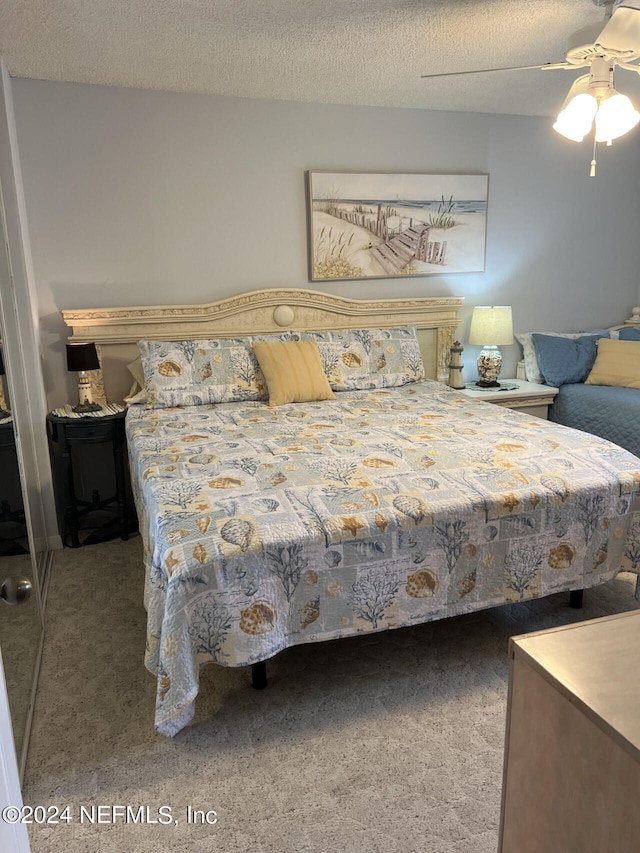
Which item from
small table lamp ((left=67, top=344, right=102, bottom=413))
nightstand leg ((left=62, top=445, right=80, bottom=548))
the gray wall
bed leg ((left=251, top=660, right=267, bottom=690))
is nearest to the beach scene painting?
the gray wall

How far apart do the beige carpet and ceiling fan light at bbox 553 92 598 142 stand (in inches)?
76.0

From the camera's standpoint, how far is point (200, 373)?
11.1 feet

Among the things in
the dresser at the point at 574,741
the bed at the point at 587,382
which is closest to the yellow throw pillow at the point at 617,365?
the bed at the point at 587,382

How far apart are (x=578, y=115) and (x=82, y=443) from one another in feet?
8.93

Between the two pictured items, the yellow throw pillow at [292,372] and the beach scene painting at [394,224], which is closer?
the yellow throw pillow at [292,372]

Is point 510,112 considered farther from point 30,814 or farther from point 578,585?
point 30,814

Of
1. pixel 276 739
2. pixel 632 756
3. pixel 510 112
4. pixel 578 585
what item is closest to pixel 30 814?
pixel 276 739

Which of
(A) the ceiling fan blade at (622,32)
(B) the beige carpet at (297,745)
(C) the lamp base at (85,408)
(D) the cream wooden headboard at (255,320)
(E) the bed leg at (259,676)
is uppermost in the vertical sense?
(A) the ceiling fan blade at (622,32)

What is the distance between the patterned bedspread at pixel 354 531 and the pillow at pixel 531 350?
5.52ft

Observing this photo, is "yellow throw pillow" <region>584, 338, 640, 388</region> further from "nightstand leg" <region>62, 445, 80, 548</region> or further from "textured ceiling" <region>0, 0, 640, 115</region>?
"nightstand leg" <region>62, 445, 80, 548</region>

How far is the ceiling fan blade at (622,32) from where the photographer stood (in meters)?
1.99

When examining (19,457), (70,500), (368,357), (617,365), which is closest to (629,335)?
(617,365)

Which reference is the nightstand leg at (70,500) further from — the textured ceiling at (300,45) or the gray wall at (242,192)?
the textured ceiling at (300,45)

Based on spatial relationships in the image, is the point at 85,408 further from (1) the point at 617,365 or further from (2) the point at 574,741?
(1) the point at 617,365
